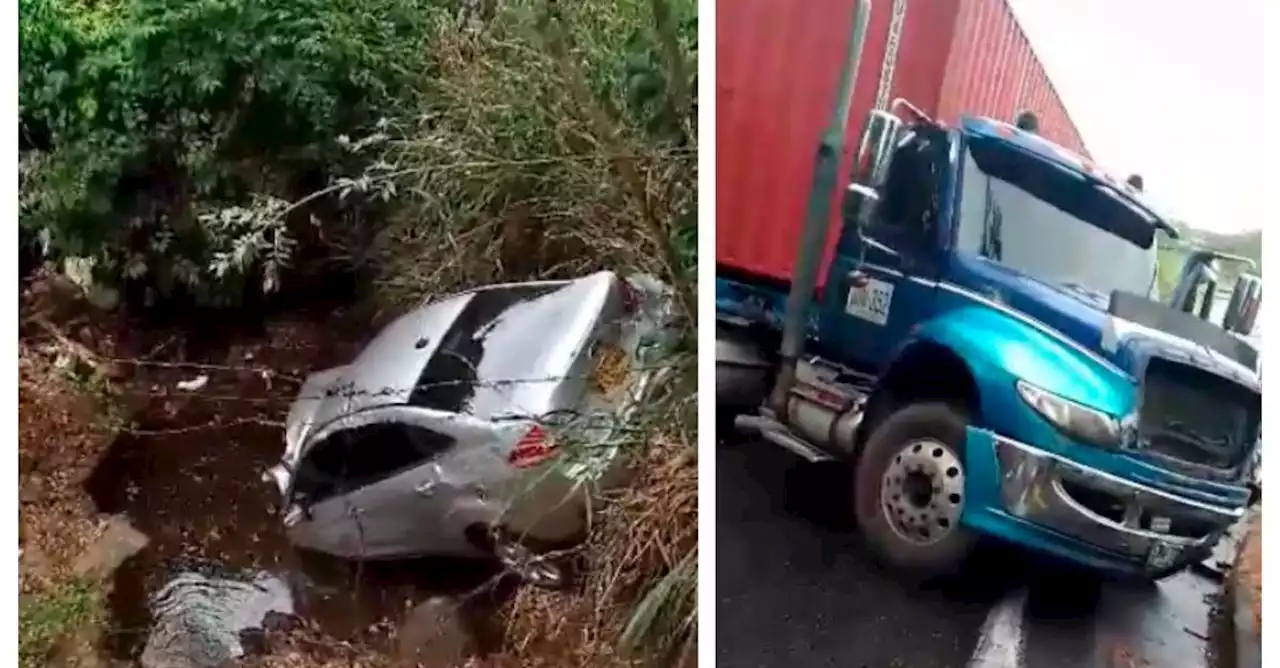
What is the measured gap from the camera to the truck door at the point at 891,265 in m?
1.85

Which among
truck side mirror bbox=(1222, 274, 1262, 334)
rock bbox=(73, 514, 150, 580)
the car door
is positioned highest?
truck side mirror bbox=(1222, 274, 1262, 334)

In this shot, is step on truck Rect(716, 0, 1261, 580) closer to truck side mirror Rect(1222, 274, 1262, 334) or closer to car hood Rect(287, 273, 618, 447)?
truck side mirror Rect(1222, 274, 1262, 334)

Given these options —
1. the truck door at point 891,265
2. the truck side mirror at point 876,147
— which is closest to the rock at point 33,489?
the truck door at point 891,265

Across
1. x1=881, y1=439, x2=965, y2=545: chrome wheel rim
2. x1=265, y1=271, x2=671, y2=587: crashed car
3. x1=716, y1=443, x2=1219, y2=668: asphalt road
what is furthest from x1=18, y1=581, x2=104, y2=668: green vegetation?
x1=881, y1=439, x2=965, y2=545: chrome wheel rim

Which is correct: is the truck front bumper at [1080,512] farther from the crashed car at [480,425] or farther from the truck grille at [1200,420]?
the crashed car at [480,425]

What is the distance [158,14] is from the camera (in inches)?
72.4

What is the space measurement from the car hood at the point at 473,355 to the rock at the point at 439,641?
0.94 feet

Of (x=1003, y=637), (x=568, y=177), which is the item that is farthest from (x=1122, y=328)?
(x=568, y=177)

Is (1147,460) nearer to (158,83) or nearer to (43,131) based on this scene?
(158,83)

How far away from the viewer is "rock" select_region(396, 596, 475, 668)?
70.8 inches

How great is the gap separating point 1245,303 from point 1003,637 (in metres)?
0.57

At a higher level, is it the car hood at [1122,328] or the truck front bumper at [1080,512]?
the car hood at [1122,328]

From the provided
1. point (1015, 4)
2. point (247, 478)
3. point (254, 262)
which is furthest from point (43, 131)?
point (1015, 4)

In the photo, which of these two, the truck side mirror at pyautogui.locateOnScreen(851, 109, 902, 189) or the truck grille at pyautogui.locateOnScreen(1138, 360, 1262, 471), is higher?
Answer: the truck side mirror at pyautogui.locateOnScreen(851, 109, 902, 189)
